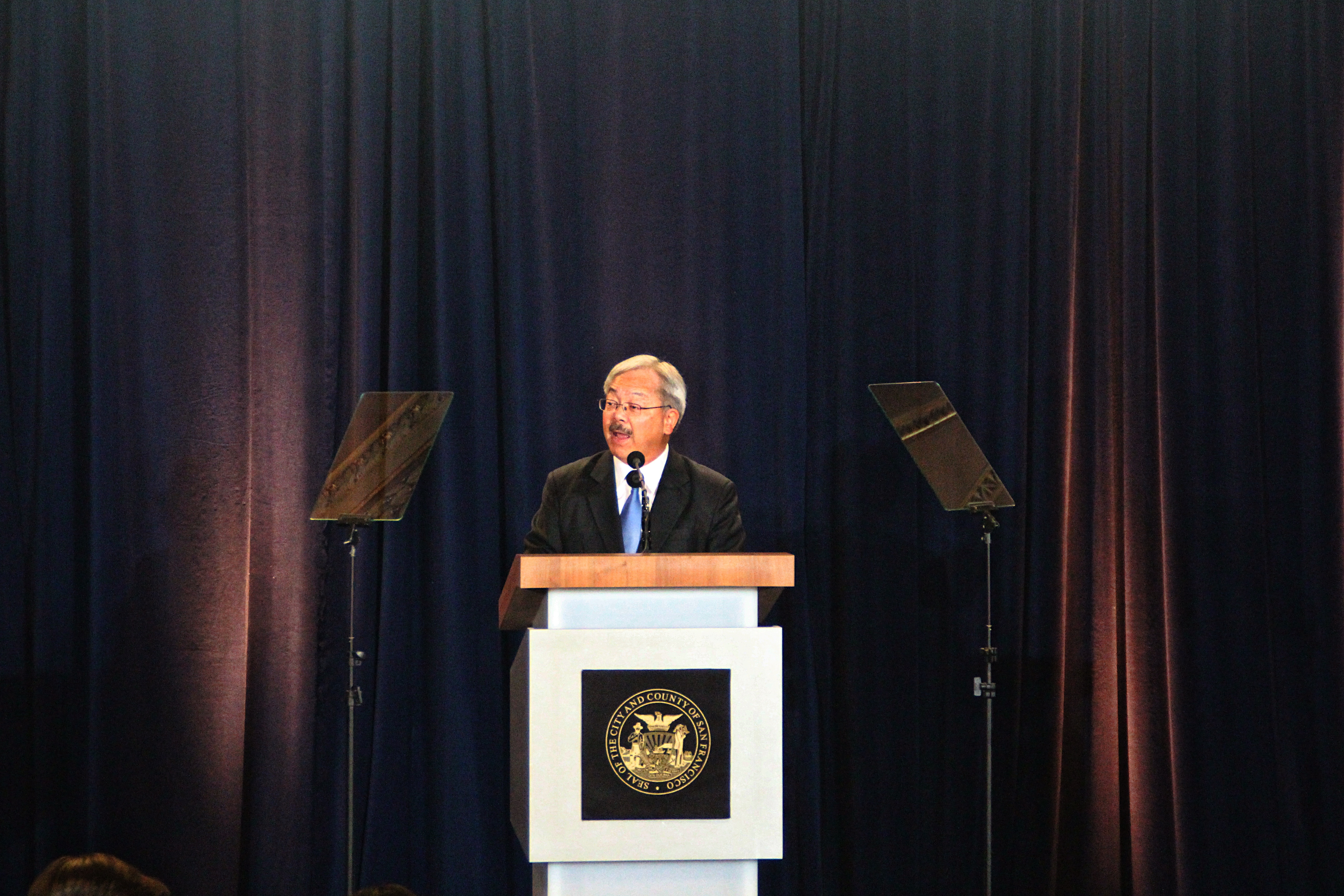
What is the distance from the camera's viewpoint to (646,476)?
3.87m

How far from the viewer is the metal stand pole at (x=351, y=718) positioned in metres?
4.01

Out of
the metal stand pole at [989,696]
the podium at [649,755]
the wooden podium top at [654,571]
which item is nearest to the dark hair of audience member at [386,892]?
the podium at [649,755]

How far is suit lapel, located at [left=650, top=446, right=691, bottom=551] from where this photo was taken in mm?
3693

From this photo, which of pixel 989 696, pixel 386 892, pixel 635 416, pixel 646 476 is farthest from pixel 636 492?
pixel 386 892

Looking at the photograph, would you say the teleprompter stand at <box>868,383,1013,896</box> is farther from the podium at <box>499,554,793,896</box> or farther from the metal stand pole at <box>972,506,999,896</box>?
the podium at <box>499,554,793,896</box>

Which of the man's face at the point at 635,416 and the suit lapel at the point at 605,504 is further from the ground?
the man's face at the point at 635,416

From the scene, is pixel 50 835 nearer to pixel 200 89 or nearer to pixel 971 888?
pixel 200 89

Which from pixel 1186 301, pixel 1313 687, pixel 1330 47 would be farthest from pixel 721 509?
pixel 1330 47

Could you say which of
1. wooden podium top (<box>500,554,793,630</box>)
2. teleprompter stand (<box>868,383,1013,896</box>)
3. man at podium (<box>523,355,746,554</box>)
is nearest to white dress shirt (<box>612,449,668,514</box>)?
man at podium (<box>523,355,746,554</box>)

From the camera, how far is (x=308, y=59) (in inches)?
183

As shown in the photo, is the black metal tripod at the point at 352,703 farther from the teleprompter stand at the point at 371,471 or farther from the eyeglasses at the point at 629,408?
the eyeglasses at the point at 629,408

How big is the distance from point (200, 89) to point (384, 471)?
1527 mm

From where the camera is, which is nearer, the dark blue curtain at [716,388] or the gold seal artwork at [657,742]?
the gold seal artwork at [657,742]

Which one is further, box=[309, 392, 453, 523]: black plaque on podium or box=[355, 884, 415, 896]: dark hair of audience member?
box=[309, 392, 453, 523]: black plaque on podium
